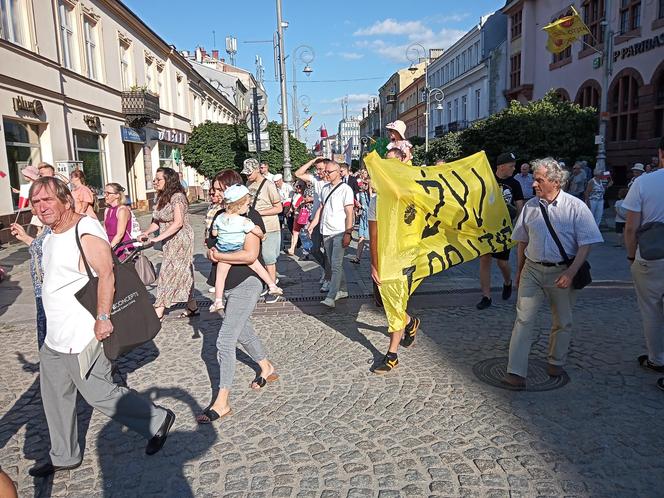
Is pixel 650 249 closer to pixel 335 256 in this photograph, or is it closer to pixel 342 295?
pixel 335 256

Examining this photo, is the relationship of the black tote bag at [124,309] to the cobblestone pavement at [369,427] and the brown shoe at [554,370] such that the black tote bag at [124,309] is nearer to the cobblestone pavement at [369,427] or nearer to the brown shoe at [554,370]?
the cobblestone pavement at [369,427]

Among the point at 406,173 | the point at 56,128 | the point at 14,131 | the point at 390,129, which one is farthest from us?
the point at 56,128

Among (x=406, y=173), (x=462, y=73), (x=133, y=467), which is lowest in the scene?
(x=133, y=467)

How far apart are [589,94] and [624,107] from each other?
3.06 metres

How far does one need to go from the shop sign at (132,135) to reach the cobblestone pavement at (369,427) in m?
17.5

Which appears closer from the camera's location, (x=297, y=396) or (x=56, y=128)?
(x=297, y=396)

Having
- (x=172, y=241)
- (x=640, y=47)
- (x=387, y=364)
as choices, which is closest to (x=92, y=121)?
(x=172, y=241)

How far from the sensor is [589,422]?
11.4 ft

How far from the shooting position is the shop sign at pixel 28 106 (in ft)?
43.1

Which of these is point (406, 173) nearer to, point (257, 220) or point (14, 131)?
point (257, 220)

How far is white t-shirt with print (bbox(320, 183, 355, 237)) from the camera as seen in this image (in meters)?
6.38

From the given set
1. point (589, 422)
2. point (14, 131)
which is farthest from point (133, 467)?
point (14, 131)

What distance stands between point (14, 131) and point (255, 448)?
44.4 feet

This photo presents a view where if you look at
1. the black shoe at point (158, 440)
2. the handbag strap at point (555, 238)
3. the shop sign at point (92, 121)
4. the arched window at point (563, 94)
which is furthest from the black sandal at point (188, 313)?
the arched window at point (563, 94)
